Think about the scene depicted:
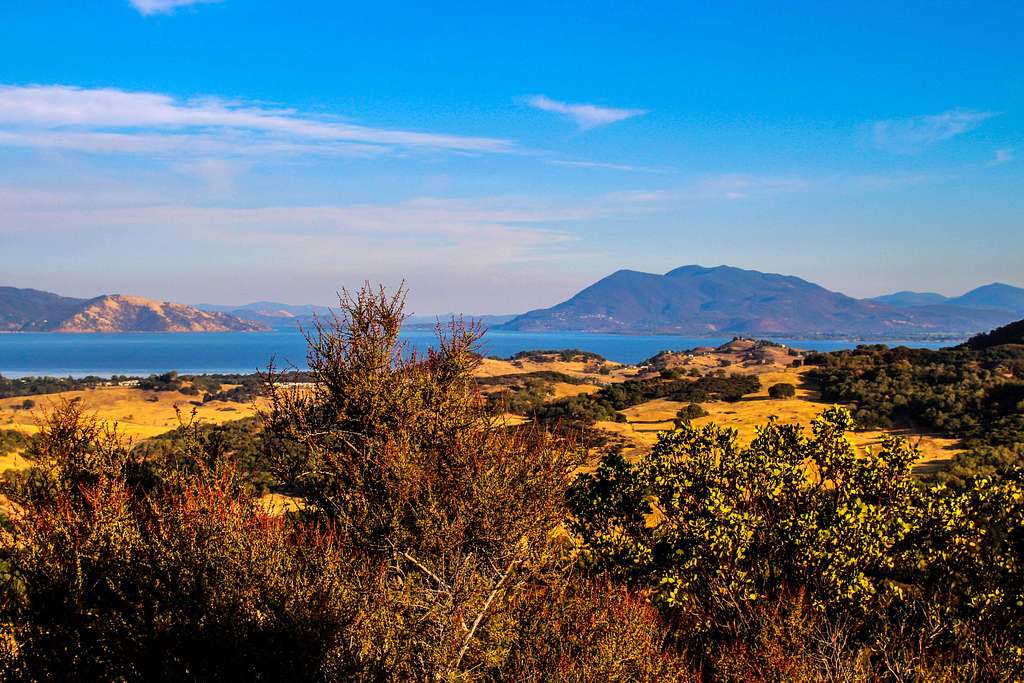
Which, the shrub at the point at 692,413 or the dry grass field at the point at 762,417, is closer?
the dry grass field at the point at 762,417

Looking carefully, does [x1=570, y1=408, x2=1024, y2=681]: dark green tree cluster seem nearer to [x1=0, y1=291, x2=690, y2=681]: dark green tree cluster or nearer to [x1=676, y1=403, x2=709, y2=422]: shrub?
[x1=0, y1=291, x2=690, y2=681]: dark green tree cluster

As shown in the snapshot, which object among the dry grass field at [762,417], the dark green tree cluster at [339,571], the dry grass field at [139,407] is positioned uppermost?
the dark green tree cluster at [339,571]

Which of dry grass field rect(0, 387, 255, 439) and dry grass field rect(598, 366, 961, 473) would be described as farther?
dry grass field rect(0, 387, 255, 439)

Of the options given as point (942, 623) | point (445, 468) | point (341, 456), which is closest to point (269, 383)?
point (341, 456)

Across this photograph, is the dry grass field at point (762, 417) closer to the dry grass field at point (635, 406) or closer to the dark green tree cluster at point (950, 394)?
the dry grass field at point (635, 406)

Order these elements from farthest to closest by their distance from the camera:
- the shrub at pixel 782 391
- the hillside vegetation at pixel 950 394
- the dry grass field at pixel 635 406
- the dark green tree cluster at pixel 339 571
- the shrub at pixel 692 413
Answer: the shrub at pixel 782 391 → the shrub at pixel 692 413 → the dry grass field at pixel 635 406 → the hillside vegetation at pixel 950 394 → the dark green tree cluster at pixel 339 571

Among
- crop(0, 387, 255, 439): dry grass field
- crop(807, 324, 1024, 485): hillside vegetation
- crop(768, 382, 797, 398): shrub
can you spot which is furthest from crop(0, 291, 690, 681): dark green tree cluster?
crop(0, 387, 255, 439): dry grass field

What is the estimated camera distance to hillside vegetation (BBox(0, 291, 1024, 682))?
689 centimetres

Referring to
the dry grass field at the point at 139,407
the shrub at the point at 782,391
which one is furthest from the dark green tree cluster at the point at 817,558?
the dry grass field at the point at 139,407

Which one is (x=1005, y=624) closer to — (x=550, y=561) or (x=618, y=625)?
(x=618, y=625)

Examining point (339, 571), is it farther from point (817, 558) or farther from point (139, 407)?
point (139, 407)

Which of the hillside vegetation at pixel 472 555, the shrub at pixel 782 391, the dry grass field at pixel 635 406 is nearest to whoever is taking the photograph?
the hillside vegetation at pixel 472 555

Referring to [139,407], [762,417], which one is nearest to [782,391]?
[762,417]

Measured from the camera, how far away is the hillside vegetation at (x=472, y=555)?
6887 mm
